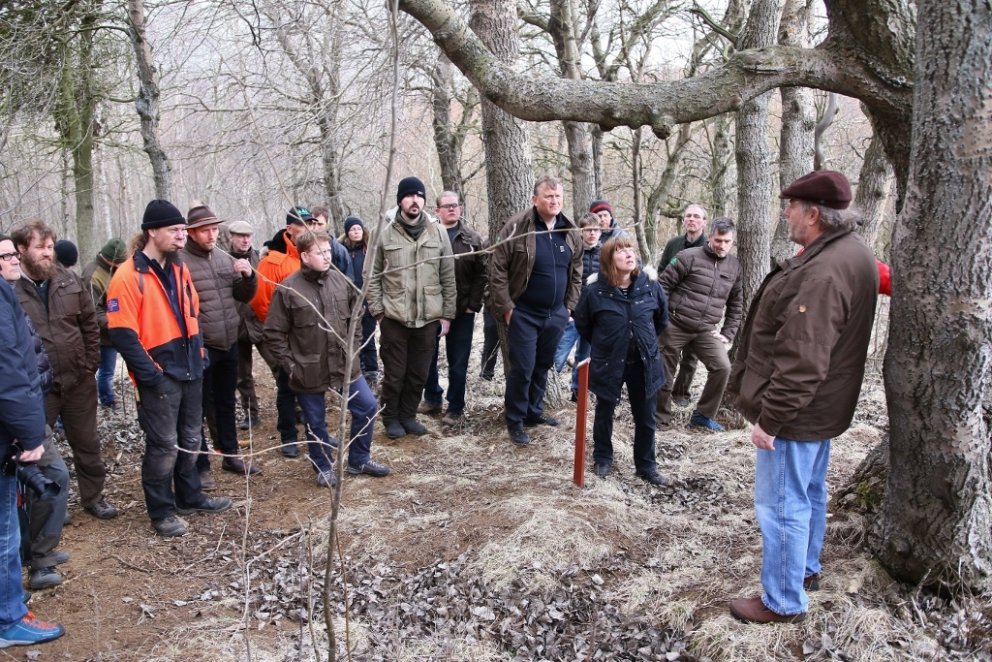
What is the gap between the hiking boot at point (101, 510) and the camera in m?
5.02

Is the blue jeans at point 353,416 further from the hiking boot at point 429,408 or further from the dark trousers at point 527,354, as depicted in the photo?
the hiking boot at point 429,408

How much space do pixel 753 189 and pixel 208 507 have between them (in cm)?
596

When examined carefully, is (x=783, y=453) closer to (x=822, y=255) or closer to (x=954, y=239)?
(x=822, y=255)

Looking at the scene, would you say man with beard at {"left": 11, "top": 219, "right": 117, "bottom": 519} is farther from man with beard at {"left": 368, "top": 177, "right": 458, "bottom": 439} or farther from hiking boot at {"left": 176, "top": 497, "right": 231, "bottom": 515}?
man with beard at {"left": 368, "top": 177, "right": 458, "bottom": 439}

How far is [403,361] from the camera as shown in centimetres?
636

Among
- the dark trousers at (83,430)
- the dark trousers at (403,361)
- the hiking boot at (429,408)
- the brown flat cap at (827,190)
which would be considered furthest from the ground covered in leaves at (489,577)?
the brown flat cap at (827,190)

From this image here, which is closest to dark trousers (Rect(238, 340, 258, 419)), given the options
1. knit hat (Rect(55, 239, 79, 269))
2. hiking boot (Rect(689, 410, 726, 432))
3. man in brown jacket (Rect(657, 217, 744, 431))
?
knit hat (Rect(55, 239, 79, 269))

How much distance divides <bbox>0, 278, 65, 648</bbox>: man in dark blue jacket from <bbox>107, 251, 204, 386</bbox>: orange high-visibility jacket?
2.39 ft

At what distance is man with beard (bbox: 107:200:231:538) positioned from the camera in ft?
14.2

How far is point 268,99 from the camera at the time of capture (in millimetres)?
12945

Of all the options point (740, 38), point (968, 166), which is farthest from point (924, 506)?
point (740, 38)

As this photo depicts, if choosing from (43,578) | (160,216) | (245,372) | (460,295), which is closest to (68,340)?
(160,216)

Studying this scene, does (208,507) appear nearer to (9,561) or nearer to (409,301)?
(9,561)

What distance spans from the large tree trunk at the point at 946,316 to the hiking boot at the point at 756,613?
673mm
